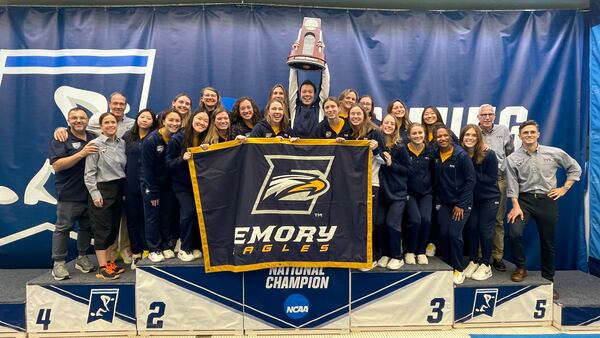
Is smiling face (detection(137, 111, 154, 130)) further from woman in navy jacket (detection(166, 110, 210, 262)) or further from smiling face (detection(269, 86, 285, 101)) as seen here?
smiling face (detection(269, 86, 285, 101))

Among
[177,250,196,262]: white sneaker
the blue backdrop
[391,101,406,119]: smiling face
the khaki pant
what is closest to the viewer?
[177,250,196,262]: white sneaker

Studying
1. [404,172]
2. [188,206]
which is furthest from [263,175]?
[404,172]

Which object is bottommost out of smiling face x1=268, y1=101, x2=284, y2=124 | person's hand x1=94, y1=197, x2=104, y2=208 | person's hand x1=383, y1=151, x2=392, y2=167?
person's hand x1=94, y1=197, x2=104, y2=208

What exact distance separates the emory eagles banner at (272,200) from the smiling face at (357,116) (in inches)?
7.4

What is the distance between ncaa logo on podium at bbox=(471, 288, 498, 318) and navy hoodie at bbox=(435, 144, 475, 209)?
75 cm

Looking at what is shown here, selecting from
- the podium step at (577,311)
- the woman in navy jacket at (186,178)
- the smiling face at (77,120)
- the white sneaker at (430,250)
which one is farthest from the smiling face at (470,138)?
the smiling face at (77,120)

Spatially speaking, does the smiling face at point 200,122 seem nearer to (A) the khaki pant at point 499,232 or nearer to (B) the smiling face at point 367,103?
(B) the smiling face at point 367,103

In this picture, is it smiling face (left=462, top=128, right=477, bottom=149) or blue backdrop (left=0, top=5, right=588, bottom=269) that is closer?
smiling face (left=462, top=128, right=477, bottom=149)

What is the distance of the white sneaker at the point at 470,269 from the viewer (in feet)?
11.2

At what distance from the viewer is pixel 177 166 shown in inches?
121

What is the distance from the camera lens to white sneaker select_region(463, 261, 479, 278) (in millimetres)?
3399

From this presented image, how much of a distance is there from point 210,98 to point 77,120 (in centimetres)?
116

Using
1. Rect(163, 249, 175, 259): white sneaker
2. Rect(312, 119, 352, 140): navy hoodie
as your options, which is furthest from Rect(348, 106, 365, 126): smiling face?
Rect(163, 249, 175, 259): white sneaker

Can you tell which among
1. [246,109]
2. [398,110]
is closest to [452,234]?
[398,110]
